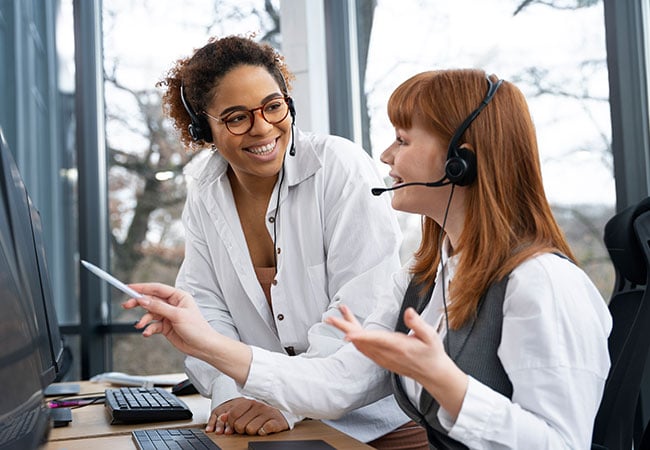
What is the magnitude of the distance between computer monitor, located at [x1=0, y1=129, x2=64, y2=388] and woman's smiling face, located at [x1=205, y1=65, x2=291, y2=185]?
530mm

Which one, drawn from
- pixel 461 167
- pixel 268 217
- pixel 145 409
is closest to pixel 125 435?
pixel 145 409

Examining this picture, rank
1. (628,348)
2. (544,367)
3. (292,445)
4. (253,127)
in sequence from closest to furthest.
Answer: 1. (544,367)
2. (292,445)
3. (628,348)
4. (253,127)

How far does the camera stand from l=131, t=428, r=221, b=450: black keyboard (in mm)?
1267

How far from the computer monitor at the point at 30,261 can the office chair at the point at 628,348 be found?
962 mm

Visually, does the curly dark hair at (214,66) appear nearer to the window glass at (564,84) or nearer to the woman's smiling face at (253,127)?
the woman's smiling face at (253,127)

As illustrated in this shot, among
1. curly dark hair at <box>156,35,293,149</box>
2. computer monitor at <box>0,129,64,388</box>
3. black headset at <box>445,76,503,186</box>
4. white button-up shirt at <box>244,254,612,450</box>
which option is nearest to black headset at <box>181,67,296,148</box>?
curly dark hair at <box>156,35,293,149</box>

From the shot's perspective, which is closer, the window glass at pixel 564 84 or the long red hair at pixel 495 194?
the long red hair at pixel 495 194

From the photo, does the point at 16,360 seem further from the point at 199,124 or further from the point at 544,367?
the point at 199,124

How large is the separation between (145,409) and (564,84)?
1.74m

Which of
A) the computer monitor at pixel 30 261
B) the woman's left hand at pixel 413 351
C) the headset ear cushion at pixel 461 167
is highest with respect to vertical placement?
the headset ear cushion at pixel 461 167

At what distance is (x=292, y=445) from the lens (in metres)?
1.28

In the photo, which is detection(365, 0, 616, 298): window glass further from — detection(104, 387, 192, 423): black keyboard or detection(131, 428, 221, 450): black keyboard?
detection(131, 428, 221, 450): black keyboard

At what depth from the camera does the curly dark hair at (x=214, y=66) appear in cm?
192

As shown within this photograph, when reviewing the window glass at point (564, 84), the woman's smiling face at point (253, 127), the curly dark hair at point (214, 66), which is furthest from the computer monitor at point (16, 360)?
the window glass at point (564, 84)
